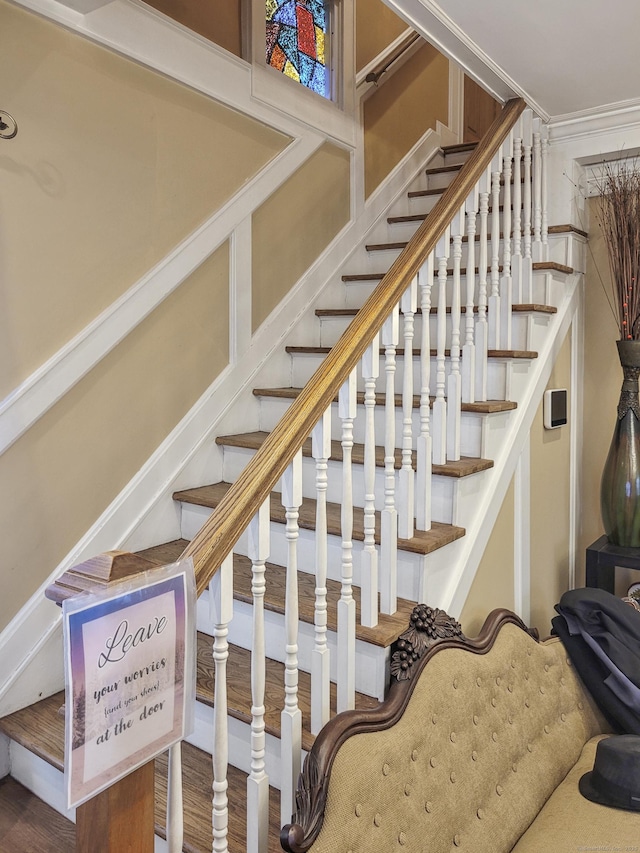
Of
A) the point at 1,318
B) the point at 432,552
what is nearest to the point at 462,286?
the point at 432,552

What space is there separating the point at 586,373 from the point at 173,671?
8.97 ft

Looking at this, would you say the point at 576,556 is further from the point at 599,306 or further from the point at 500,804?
the point at 500,804

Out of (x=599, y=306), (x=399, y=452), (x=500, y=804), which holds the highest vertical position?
(x=599, y=306)

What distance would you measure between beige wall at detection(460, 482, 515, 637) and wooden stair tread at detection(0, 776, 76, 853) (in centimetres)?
134

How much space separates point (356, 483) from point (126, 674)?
144 cm

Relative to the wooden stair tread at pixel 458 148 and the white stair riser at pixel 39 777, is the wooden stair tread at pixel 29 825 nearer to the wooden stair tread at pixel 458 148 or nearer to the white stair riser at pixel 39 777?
the white stair riser at pixel 39 777

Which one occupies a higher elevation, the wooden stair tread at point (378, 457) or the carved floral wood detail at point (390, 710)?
the wooden stair tread at point (378, 457)

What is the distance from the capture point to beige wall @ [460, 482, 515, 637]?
227 cm

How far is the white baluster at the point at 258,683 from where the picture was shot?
1.34m

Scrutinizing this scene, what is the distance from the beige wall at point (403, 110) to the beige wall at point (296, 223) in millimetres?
299

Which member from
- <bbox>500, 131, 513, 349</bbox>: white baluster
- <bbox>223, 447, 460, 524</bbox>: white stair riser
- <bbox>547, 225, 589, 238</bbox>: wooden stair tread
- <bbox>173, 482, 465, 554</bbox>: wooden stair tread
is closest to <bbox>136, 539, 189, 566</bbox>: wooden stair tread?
<bbox>173, 482, 465, 554</bbox>: wooden stair tread

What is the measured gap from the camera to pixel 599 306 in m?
3.11

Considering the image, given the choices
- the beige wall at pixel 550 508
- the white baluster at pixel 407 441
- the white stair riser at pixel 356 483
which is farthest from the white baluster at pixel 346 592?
the beige wall at pixel 550 508

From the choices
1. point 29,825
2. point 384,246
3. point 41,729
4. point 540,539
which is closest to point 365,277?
point 384,246
